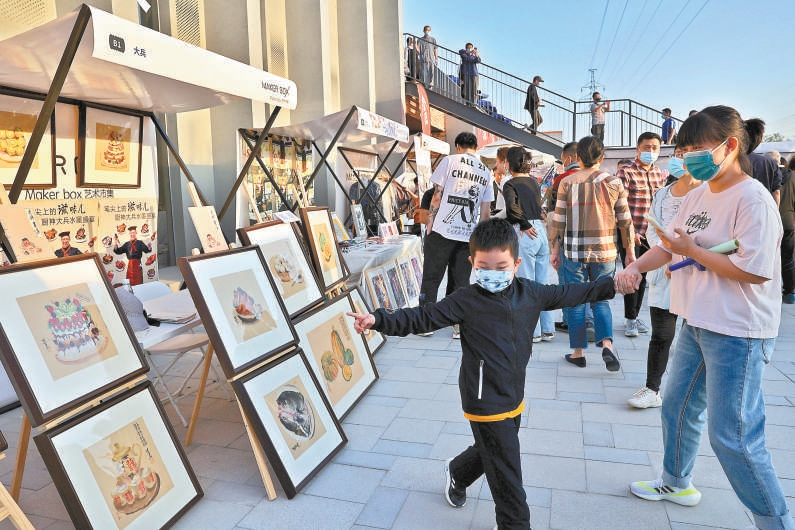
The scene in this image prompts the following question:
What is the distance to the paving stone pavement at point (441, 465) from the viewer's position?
2.46m

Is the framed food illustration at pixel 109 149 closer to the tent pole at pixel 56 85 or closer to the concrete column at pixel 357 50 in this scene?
the tent pole at pixel 56 85

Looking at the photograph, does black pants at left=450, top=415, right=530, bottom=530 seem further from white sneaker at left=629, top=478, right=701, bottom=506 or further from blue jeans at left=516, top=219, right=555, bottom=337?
blue jeans at left=516, top=219, right=555, bottom=337

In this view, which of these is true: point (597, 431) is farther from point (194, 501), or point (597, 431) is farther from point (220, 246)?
point (220, 246)

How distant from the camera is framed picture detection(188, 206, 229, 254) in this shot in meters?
3.95

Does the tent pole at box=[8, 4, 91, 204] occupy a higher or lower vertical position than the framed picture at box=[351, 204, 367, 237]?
higher

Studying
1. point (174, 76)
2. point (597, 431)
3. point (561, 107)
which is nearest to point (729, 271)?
point (597, 431)

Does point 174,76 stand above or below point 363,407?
above

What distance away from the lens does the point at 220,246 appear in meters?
4.20

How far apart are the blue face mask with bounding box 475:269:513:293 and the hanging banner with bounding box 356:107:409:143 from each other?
5.11 m

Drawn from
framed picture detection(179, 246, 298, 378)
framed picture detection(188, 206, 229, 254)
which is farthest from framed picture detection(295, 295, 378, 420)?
framed picture detection(188, 206, 229, 254)

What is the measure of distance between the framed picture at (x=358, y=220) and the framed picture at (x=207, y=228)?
437cm

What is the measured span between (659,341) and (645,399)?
39cm

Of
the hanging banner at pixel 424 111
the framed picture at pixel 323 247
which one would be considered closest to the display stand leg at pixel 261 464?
the framed picture at pixel 323 247

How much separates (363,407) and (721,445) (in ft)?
7.44
